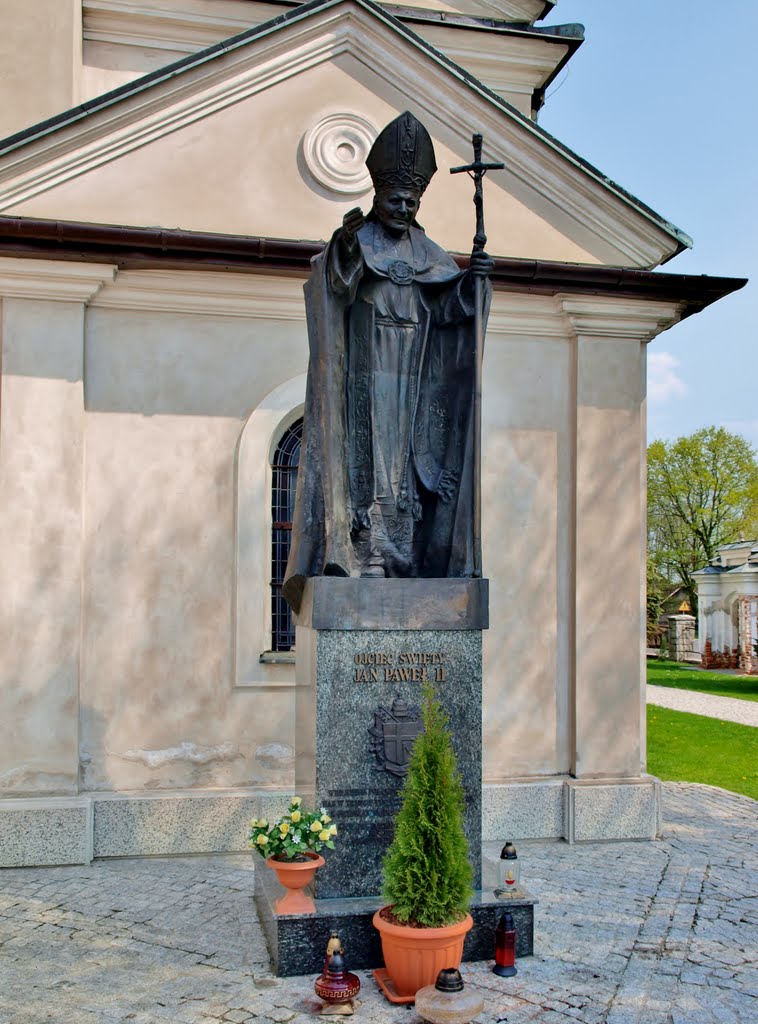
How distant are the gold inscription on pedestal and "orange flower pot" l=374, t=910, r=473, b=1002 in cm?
124

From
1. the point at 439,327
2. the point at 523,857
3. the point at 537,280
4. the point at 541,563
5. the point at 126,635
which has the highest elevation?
the point at 537,280

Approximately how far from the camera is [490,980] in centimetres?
526

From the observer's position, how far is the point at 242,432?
8.59 meters

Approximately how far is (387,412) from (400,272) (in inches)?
33.2

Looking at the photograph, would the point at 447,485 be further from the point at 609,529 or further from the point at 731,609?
the point at 731,609

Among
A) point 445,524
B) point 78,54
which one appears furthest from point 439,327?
point 78,54

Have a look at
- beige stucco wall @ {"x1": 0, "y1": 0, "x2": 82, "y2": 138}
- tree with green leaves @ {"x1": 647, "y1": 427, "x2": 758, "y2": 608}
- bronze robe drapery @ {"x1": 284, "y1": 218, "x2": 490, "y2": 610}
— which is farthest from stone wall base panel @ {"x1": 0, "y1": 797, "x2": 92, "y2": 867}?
tree with green leaves @ {"x1": 647, "y1": 427, "x2": 758, "y2": 608}

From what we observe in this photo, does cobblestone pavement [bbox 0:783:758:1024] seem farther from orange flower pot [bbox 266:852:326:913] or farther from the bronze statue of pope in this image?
the bronze statue of pope

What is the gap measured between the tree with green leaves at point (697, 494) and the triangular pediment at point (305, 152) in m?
39.4

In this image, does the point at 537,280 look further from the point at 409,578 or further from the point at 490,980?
the point at 490,980

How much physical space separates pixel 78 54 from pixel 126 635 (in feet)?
20.6

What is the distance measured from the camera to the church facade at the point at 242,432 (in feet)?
26.5

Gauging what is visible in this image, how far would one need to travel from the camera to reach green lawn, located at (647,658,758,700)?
2660cm

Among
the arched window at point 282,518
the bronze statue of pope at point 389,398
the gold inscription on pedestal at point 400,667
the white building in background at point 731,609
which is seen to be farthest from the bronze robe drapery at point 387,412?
the white building in background at point 731,609
